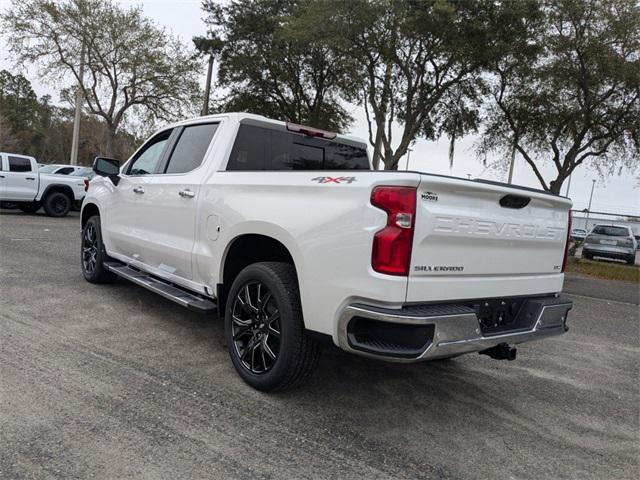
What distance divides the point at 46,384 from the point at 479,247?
2.87 meters

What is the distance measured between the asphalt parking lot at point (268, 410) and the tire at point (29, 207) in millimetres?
11262

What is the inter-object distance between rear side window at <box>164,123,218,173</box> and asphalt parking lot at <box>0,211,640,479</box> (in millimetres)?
1504

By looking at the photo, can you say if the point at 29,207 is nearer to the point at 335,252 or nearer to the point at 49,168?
the point at 49,168

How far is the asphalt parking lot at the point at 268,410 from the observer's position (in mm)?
2668

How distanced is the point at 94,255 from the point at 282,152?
3.12 meters

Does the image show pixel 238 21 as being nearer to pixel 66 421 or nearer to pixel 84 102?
pixel 84 102

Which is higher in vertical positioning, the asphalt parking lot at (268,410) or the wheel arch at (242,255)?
the wheel arch at (242,255)

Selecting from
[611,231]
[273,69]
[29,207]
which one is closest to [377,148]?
[273,69]

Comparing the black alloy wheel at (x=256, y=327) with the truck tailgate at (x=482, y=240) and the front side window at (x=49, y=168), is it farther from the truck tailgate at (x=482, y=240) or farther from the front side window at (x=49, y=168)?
the front side window at (x=49, y=168)

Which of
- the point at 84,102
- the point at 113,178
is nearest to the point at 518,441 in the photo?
the point at 113,178

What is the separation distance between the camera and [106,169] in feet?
18.4

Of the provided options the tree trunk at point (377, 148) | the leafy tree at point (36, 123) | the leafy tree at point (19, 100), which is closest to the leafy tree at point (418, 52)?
the tree trunk at point (377, 148)

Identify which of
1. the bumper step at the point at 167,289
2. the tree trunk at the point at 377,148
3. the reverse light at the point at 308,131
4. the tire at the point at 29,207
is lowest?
the tire at the point at 29,207

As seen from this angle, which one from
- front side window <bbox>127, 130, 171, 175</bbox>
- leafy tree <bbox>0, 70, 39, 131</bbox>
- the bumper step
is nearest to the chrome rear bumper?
the bumper step
